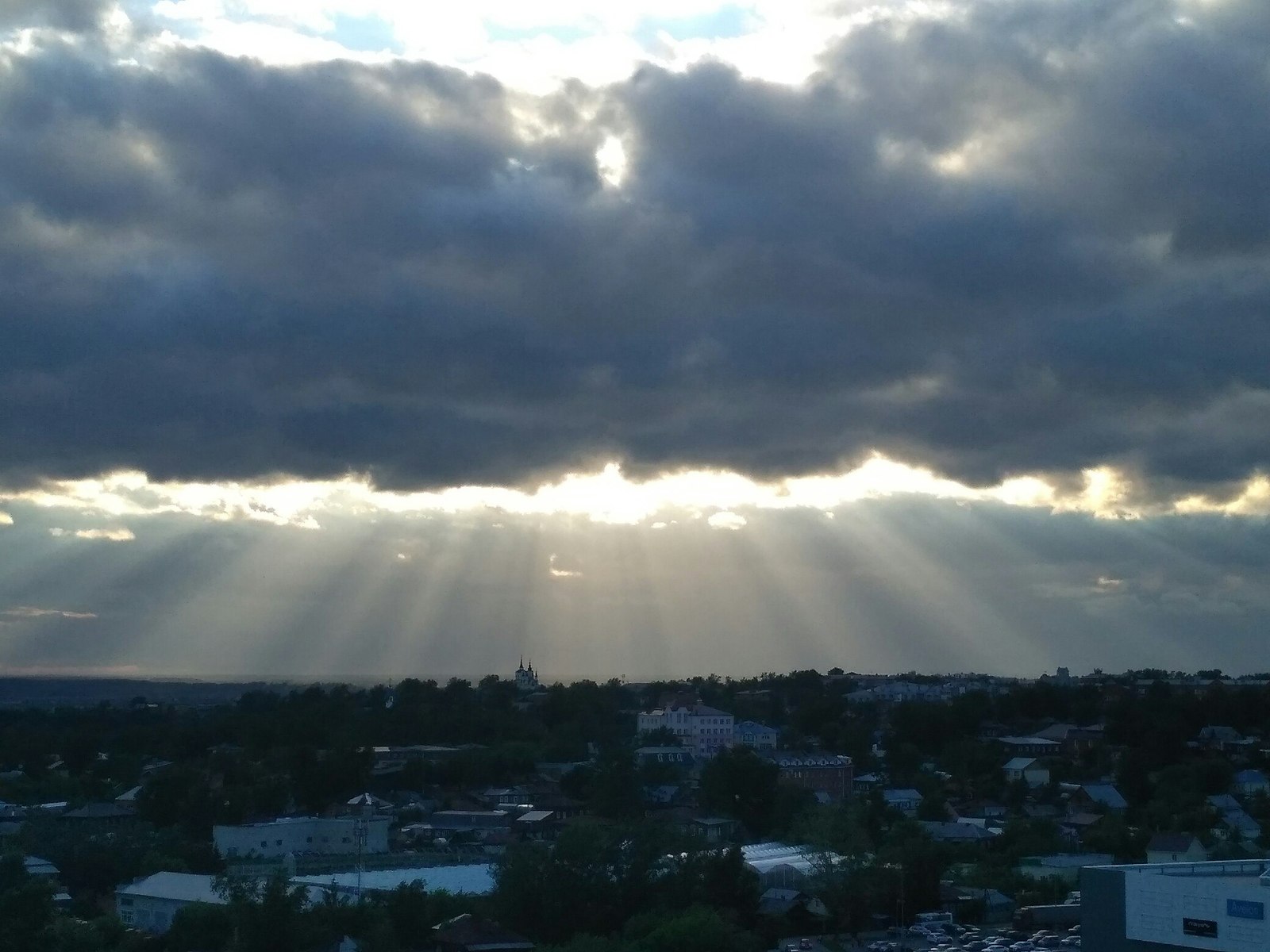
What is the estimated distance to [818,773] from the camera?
6303 cm

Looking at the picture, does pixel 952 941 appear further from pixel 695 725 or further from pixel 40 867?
pixel 695 725

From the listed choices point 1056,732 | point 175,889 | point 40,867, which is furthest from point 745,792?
point 1056,732

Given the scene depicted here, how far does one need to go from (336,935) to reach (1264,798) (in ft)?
122

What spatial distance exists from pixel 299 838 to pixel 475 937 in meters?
17.3

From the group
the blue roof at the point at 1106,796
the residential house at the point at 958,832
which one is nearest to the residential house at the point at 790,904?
the residential house at the point at 958,832

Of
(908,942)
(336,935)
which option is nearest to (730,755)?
(908,942)

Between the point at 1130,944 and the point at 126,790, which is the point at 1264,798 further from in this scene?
the point at 126,790

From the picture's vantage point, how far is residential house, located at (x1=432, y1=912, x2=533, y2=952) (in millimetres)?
29266

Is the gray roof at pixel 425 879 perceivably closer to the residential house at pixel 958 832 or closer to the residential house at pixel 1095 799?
the residential house at pixel 958 832

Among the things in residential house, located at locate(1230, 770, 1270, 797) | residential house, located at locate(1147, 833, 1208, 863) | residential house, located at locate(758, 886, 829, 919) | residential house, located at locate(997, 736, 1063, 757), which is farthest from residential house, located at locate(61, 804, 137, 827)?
residential house, located at locate(1230, 770, 1270, 797)

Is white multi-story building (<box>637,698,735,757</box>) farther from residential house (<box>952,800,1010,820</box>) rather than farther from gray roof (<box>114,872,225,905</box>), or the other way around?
gray roof (<box>114,872,225,905</box>)

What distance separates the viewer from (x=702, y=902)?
3262 centimetres

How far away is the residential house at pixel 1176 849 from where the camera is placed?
39.6 m

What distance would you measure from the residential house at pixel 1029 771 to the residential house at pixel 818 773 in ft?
22.4
